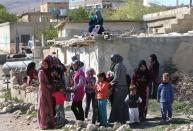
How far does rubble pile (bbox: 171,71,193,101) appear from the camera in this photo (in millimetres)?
16875

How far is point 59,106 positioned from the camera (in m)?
13.4

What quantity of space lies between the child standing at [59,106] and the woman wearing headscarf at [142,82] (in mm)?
1697

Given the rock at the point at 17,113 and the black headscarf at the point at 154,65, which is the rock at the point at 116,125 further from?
the black headscarf at the point at 154,65

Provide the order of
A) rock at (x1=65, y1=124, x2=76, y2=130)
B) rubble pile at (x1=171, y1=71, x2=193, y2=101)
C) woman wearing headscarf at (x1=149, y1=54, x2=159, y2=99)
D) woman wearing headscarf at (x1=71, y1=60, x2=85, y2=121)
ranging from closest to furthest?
rock at (x1=65, y1=124, x2=76, y2=130)
woman wearing headscarf at (x1=71, y1=60, x2=85, y2=121)
rubble pile at (x1=171, y1=71, x2=193, y2=101)
woman wearing headscarf at (x1=149, y1=54, x2=159, y2=99)

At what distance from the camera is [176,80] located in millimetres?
18797

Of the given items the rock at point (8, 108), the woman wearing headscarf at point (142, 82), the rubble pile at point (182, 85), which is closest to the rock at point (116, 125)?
the woman wearing headscarf at point (142, 82)

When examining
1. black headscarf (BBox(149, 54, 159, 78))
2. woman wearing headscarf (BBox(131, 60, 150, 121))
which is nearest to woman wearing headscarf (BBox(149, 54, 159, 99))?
black headscarf (BBox(149, 54, 159, 78))

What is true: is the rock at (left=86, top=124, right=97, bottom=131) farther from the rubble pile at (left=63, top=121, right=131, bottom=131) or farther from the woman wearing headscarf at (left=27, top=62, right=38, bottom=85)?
the woman wearing headscarf at (left=27, top=62, right=38, bottom=85)

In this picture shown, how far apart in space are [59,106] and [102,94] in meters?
1.22

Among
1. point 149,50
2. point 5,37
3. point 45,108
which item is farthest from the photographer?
point 5,37

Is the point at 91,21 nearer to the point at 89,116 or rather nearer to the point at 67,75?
the point at 67,75

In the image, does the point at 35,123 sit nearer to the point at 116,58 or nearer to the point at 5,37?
the point at 116,58

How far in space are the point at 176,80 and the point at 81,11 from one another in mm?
47945

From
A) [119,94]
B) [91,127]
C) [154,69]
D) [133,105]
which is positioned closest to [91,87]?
[119,94]
